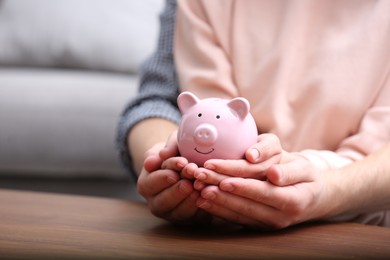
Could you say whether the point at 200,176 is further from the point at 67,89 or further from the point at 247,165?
the point at 67,89

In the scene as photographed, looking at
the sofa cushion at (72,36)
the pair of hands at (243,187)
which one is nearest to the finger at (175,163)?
the pair of hands at (243,187)

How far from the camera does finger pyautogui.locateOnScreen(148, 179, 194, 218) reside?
74 cm

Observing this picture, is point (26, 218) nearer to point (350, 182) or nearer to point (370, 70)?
point (350, 182)

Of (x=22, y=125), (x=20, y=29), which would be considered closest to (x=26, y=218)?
(x=22, y=125)

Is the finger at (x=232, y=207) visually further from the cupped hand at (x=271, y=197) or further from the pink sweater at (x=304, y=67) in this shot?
the pink sweater at (x=304, y=67)

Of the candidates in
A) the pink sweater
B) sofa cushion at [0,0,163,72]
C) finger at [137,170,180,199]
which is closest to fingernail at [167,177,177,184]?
finger at [137,170,180,199]

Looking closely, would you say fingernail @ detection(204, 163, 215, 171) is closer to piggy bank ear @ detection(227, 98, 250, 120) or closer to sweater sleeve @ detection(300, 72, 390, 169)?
Answer: piggy bank ear @ detection(227, 98, 250, 120)

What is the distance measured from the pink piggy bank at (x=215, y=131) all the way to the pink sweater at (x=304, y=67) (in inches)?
8.6

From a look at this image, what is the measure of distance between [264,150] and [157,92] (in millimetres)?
443

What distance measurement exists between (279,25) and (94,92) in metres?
0.93

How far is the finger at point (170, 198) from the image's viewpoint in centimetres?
74

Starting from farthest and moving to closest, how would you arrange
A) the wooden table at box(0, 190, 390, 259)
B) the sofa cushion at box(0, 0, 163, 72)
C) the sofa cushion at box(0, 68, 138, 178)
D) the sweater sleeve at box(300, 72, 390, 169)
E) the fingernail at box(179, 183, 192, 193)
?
the sofa cushion at box(0, 0, 163, 72), the sofa cushion at box(0, 68, 138, 178), the sweater sleeve at box(300, 72, 390, 169), the fingernail at box(179, 183, 192, 193), the wooden table at box(0, 190, 390, 259)

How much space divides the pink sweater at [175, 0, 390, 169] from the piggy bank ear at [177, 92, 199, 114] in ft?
0.77

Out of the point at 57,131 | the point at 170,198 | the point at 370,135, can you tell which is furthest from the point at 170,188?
the point at 57,131
